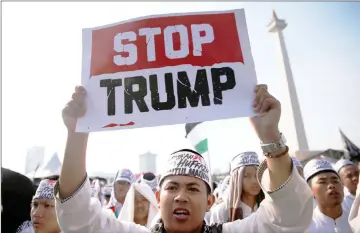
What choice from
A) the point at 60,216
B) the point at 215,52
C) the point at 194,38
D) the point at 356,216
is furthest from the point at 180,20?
the point at 356,216

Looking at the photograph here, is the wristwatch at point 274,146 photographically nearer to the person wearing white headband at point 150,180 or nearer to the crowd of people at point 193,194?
the crowd of people at point 193,194

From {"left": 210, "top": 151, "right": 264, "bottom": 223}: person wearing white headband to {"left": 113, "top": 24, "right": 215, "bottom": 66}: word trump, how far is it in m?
2.22

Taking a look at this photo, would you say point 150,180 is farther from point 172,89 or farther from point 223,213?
point 172,89

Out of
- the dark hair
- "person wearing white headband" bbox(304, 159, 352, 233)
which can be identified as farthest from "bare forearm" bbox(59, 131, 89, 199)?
"person wearing white headband" bbox(304, 159, 352, 233)

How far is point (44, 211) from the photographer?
3.38 meters

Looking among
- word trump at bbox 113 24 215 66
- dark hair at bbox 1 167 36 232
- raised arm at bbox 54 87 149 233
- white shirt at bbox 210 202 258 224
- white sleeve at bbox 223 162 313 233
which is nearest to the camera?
white sleeve at bbox 223 162 313 233

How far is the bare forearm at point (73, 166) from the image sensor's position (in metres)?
1.93

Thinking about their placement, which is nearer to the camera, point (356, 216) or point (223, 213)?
point (356, 216)

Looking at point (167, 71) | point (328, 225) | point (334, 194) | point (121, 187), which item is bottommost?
point (328, 225)

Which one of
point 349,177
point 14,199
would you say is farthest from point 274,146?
point 349,177

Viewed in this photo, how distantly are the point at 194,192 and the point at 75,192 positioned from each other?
29.7 inches

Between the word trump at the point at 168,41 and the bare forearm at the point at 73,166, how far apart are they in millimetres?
619

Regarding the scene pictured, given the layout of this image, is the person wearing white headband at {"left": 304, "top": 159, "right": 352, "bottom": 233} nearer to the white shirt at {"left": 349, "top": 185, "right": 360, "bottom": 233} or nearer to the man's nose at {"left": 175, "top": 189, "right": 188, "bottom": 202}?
the white shirt at {"left": 349, "top": 185, "right": 360, "bottom": 233}

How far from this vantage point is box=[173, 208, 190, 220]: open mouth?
198 cm
